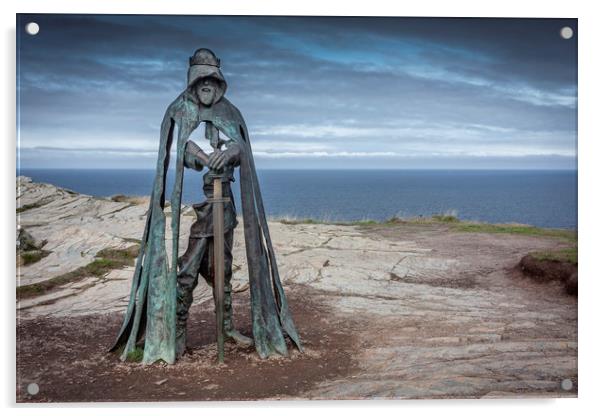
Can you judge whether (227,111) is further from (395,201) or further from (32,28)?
(395,201)

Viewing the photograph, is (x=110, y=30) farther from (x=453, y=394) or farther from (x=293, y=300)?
(x=453, y=394)

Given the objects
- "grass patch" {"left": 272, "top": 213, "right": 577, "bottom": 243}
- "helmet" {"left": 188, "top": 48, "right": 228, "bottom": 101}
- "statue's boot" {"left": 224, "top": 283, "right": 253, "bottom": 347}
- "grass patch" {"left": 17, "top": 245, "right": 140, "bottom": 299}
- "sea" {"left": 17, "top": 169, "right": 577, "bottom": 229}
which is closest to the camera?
"helmet" {"left": 188, "top": 48, "right": 228, "bottom": 101}

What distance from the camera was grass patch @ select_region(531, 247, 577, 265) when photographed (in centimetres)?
816

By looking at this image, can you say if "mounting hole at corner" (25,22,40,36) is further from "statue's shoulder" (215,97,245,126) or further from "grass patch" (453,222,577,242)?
"grass patch" (453,222,577,242)

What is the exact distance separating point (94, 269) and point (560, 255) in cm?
609

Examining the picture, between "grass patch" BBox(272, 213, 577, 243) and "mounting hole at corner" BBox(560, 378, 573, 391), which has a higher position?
"grass patch" BBox(272, 213, 577, 243)

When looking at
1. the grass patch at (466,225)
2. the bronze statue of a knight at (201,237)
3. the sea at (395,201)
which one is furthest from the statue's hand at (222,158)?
the grass patch at (466,225)

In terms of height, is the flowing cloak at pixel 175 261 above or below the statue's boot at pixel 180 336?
above

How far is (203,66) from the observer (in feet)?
17.4

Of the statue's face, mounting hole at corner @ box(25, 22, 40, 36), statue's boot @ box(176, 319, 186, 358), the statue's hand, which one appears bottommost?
statue's boot @ box(176, 319, 186, 358)

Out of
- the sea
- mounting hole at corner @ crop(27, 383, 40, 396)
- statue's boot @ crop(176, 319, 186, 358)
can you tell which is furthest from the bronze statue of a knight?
mounting hole at corner @ crop(27, 383, 40, 396)

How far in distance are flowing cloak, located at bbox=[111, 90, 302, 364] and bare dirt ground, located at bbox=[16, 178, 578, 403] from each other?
0.64ft

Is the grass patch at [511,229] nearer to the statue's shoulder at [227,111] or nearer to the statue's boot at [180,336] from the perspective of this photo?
the statue's shoulder at [227,111]

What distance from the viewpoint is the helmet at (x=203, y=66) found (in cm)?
529
